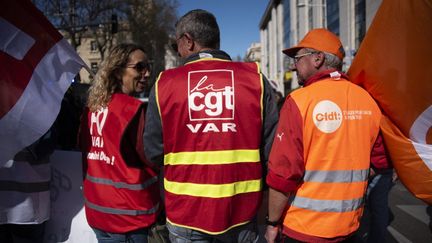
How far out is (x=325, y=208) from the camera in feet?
7.38

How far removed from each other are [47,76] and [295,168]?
1611 millimetres

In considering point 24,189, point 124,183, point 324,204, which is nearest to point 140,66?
point 124,183

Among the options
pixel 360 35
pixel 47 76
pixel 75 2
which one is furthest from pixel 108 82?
pixel 75 2

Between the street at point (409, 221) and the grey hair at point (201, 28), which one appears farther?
the street at point (409, 221)

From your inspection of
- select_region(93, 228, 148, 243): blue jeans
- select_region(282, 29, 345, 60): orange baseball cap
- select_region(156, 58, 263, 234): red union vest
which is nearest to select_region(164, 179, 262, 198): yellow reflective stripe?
select_region(156, 58, 263, 234): red union vest

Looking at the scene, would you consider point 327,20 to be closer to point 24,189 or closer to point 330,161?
point 330,161

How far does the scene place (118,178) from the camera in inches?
95.5

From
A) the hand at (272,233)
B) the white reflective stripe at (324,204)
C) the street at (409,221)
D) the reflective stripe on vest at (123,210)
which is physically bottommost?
the street at (409,221)

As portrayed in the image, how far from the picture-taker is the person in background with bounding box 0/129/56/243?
2598 millimetres

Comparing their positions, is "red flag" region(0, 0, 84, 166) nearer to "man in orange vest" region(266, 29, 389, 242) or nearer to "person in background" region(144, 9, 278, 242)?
"person in background" region(144, 9, 278, 242)

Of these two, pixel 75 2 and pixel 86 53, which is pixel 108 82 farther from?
pixel 86 53

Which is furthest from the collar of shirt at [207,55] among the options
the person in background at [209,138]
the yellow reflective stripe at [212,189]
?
the yellow reflective stripe at [212,189]

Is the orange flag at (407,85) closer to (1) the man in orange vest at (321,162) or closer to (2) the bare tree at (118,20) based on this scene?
(1) the man in orange vest at (321,162)

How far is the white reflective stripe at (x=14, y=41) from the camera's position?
2.40 metres
